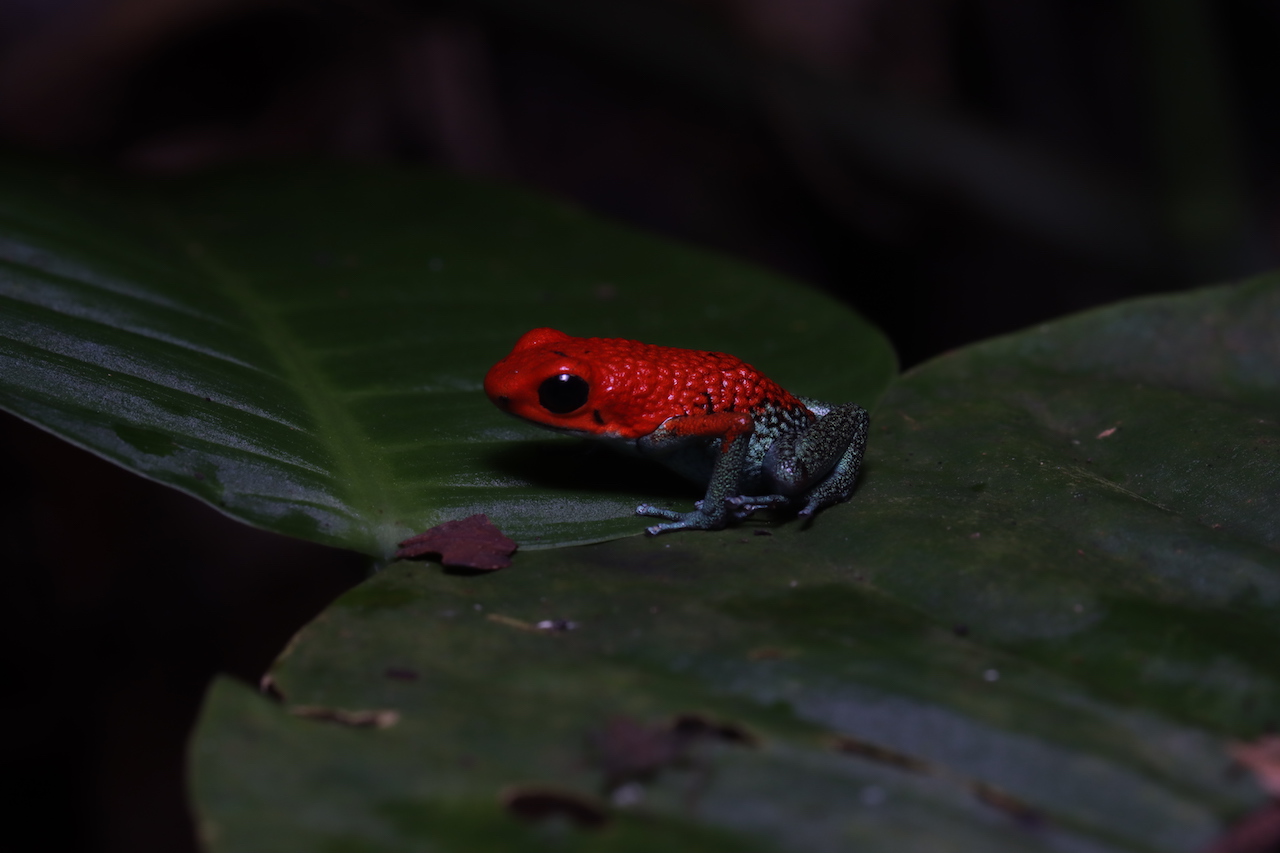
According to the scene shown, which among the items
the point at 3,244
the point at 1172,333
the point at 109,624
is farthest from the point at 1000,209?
the point at 109,624

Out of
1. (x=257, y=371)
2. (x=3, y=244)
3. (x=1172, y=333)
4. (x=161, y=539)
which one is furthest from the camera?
(x=161, y=539)

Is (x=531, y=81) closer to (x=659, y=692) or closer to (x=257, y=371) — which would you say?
(x=257, y=371)

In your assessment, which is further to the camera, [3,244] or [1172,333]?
[1172,333]

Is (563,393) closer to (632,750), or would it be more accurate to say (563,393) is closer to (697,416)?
(697,416)

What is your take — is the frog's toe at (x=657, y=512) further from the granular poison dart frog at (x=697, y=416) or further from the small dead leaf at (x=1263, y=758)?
the small dead leaf at (x=1263, y=758)

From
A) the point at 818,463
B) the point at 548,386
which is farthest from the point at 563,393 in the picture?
the point at 818,463

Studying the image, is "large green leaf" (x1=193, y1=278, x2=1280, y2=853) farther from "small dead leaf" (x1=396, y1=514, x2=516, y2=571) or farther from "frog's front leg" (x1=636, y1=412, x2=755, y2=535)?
"frog's front leg" (x1=636, y1=412, x2=755, y2=535)

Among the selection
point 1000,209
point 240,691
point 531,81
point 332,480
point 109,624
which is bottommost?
point 109,624
